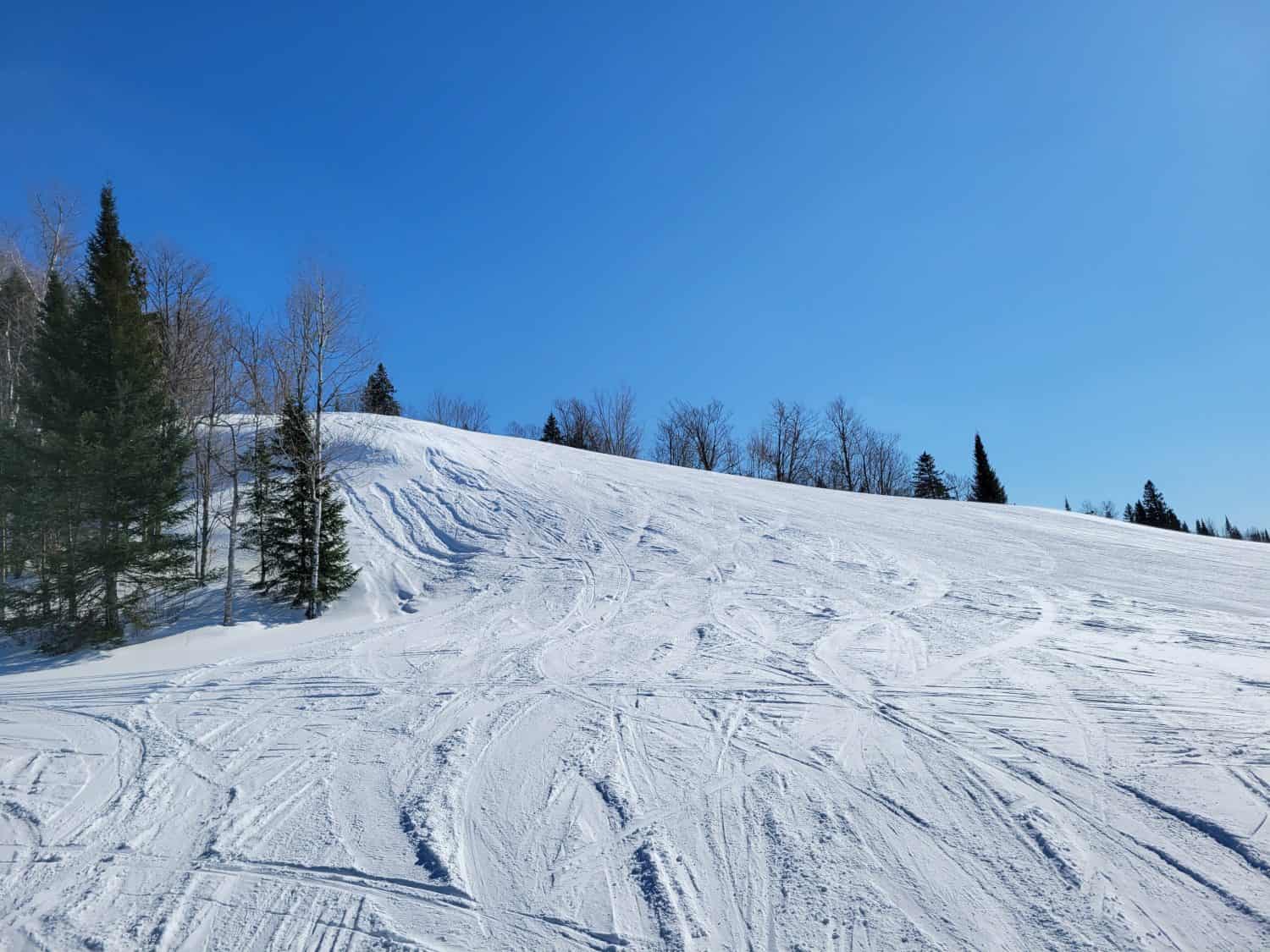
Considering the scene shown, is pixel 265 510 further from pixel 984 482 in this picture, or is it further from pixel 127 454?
pixel 984 482

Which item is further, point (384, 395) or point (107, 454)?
point (384, 395)

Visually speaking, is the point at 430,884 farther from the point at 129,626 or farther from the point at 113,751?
the point at 129,626

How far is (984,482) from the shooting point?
57812mm

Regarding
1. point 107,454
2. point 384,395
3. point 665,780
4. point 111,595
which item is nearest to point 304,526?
point 111,595

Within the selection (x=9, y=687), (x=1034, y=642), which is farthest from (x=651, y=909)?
(x=9, y=687)

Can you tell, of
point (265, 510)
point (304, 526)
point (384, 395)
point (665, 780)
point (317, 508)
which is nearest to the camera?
point (665, 780)

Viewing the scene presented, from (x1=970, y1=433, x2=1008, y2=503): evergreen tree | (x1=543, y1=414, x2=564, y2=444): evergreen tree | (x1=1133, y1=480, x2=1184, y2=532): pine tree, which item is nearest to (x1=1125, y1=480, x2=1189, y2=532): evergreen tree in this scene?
(x1=1133, y1=480, x2=1184, y2=532): pine tree

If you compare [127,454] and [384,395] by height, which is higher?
[384,395]

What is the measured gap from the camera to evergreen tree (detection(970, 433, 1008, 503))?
57000mm

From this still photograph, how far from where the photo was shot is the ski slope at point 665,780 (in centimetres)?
341

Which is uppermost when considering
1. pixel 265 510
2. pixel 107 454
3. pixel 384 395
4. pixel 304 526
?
pixel 384 395

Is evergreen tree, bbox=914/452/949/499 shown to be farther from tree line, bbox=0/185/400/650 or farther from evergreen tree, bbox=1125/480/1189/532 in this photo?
tree line, bbox=0/185/400/650

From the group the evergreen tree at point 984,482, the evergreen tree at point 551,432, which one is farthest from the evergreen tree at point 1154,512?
the evergreen tree at point 551,432

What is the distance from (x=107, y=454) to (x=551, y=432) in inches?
1688
